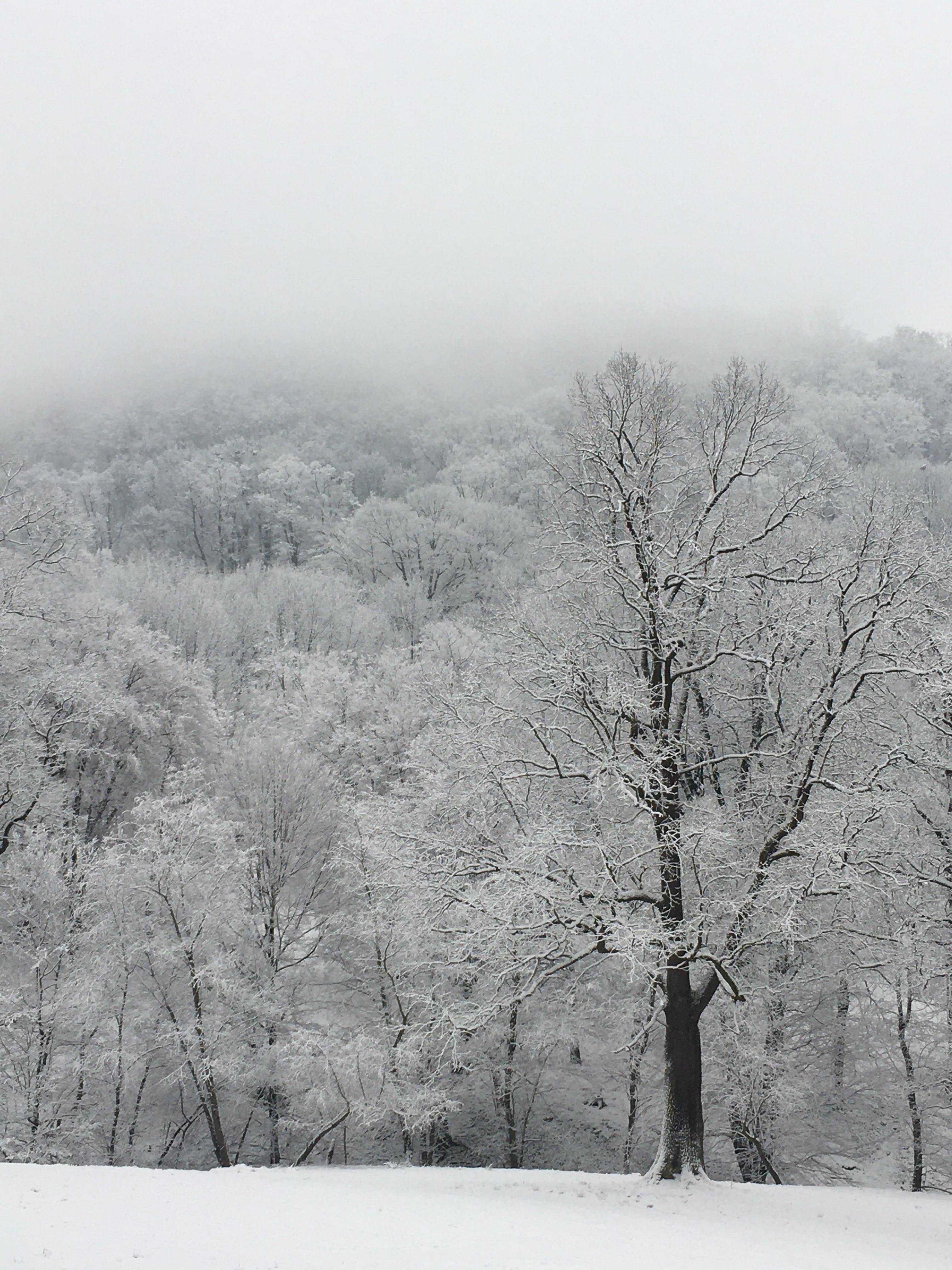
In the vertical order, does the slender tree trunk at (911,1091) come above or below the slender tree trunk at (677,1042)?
below

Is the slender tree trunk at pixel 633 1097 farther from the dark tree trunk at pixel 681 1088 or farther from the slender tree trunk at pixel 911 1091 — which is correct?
the dark tree trunk at pixel 681 1088

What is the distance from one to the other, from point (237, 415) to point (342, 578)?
62066 mm

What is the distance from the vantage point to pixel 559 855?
11.3 metres

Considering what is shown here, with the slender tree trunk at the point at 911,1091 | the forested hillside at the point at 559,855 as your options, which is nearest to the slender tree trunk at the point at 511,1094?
the forested hillside at the point at 559,855

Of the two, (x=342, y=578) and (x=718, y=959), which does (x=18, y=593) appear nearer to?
(x=718, y=959)

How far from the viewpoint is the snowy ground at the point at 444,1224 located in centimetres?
758

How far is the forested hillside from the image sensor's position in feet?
38.5

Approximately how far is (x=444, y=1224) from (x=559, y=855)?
452 cm

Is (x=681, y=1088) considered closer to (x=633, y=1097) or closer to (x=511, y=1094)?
(x=633, y=1097)

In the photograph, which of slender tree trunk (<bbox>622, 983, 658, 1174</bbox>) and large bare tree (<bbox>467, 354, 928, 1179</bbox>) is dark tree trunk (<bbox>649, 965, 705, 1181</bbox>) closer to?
large bare tree (<bbox>467, 354, 928, 1179</bbox>)

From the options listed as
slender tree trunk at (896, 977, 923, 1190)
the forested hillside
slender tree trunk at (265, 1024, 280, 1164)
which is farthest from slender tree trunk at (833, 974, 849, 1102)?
slender tree trunk at (265, 1024, 280, 1164)

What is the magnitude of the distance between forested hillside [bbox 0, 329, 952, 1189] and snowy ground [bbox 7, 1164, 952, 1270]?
5.61 ft

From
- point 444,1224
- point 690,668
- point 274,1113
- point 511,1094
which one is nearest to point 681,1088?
point 444,1224

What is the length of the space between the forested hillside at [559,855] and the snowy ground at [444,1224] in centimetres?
171
